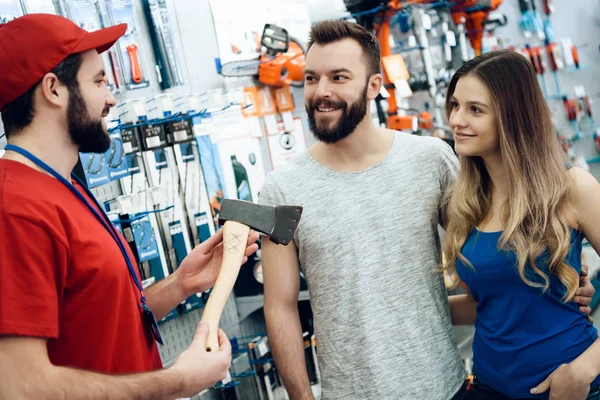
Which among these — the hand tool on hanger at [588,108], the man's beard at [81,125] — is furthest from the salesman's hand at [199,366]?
the hand tool on hanger at [588,108]

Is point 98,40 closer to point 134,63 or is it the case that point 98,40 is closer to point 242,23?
point 134,63

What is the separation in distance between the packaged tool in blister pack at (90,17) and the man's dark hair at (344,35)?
1.07 meters

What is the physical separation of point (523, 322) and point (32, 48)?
4.87 feet

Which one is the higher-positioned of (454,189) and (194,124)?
(194,124)

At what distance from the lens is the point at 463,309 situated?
2.27 m

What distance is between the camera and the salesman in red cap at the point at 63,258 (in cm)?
131

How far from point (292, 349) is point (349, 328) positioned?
21cm

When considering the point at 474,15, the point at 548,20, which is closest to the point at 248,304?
the point at 474,15

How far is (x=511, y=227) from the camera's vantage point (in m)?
1.87

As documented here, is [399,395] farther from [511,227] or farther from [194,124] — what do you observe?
[194,124]

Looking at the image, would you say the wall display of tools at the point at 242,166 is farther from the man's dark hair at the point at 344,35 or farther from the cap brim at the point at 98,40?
the cap brim at the point at 98,40

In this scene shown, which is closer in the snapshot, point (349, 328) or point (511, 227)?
point (511, 227)

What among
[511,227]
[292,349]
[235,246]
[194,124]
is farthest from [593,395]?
[194,124]

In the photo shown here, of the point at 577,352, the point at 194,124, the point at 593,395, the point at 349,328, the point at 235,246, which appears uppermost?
the point at 194,124
